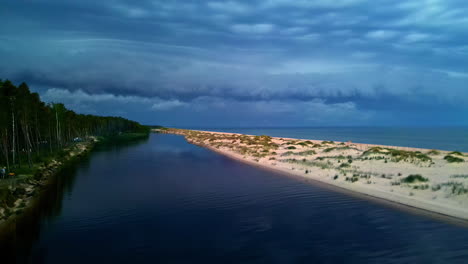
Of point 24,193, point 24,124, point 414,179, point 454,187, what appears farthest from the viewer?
point 24,124

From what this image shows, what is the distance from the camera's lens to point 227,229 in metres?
19.3

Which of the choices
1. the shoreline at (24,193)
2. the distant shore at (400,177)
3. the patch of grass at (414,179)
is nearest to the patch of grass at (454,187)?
the distant shore at (400,177)

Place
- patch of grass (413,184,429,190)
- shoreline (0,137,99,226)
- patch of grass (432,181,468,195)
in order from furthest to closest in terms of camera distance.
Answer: patch of grass (413,184,429,190), patch of grass (432,181,468,195), shoreline (0,137,99,226)

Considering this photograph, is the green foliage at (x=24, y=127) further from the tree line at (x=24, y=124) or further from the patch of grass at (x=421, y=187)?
the patch of grass at (x=421, y=187)

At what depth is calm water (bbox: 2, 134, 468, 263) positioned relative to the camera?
1546cm

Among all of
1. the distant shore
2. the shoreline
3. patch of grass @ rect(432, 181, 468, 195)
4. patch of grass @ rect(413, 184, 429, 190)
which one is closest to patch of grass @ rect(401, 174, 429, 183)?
the distant shore

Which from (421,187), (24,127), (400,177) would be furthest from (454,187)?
(24,127)

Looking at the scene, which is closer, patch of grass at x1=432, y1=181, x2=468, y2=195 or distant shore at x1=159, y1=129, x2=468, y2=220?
distant shore at x1=159, y1=129, x2=468, y2=220

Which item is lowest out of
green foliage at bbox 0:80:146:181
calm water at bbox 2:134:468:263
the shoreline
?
calm water at bbox 2:134:468:263

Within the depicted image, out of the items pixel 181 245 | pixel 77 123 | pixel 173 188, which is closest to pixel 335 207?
pixel 181 245

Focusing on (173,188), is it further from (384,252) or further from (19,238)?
(384,252)

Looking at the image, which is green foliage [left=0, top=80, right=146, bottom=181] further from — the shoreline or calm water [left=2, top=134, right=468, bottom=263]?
calm water [left=2, top=134, right=468, bottom=263]

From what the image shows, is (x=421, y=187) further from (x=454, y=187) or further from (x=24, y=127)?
(x=24, y=127)

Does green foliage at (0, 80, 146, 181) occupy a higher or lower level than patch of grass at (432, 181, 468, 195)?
higher
